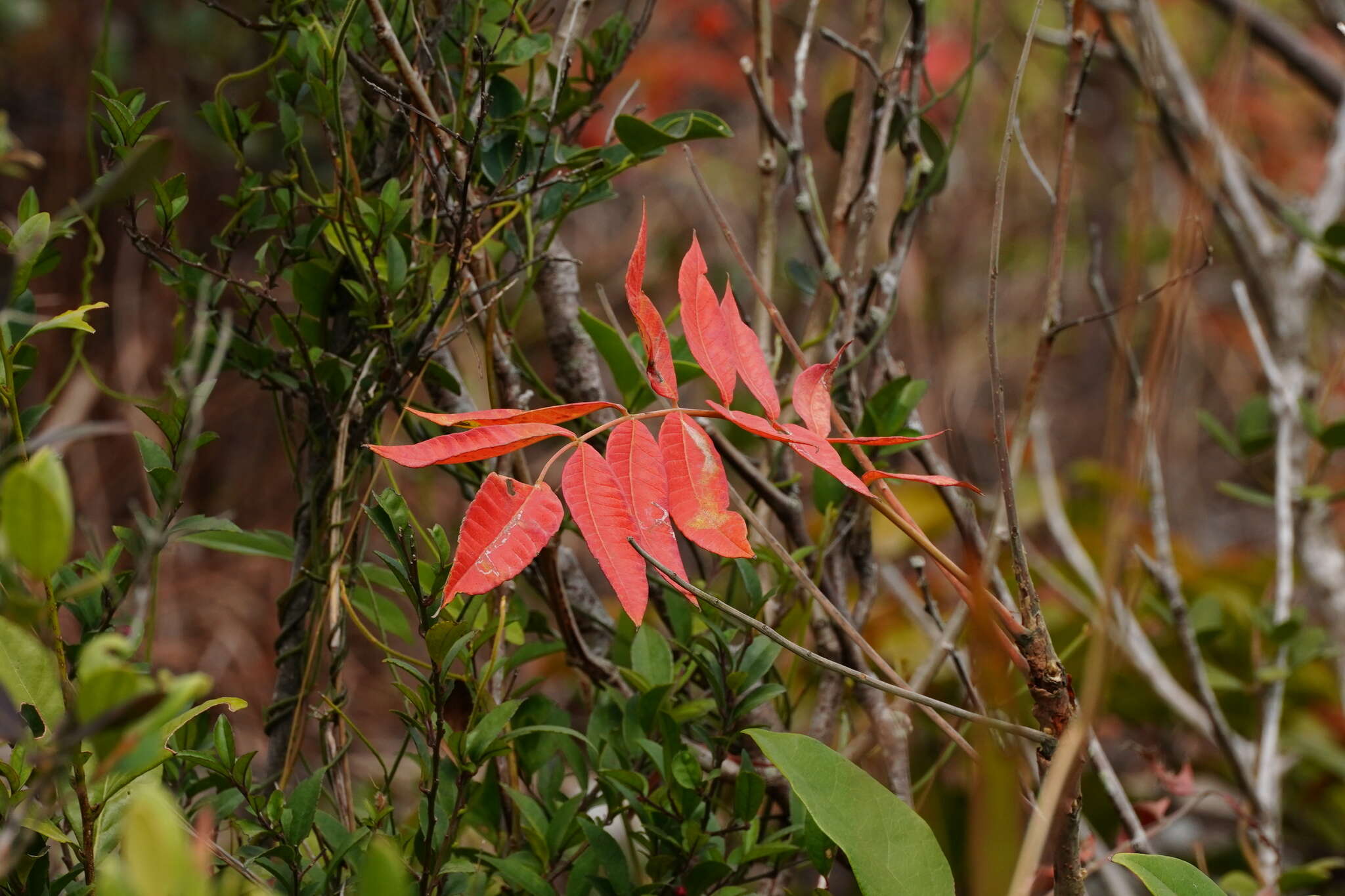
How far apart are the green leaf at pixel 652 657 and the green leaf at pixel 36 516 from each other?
11.2 inches

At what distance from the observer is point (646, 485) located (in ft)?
1.21

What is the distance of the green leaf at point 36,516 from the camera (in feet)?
0.71

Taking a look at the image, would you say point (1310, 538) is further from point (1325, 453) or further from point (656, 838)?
point (656, 838)

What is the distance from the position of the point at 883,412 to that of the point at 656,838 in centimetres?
26

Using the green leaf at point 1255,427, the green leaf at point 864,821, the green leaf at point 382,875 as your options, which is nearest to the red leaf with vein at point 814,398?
the green leaf at point 864,821

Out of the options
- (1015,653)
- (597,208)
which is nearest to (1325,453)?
(1015,653)

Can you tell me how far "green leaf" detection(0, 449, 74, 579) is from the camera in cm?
22

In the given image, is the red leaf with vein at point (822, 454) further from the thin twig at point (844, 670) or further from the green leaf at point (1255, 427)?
the green leaf at point (1255, 427)

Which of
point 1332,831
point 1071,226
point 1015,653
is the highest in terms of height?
point 1015,653

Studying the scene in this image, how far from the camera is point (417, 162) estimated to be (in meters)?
0.52

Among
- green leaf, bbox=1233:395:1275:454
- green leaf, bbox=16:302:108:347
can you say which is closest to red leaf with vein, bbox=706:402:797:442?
green leaf, bbox=16:302:108:347

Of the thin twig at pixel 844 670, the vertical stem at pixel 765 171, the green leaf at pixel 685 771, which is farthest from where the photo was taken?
the vertical stem at pixel 765 171

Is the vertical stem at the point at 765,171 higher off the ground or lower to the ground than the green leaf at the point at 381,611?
higher

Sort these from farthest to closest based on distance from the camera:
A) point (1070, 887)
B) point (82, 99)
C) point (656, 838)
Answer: point (82, 99)
point (656, 838)
point (1070, 887)
